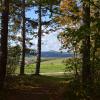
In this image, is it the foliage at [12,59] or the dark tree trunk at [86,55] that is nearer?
the dark tree trunk at [86,55]

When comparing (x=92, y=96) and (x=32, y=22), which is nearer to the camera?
(x=92, y=96)

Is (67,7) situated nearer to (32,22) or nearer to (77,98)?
(32,22)

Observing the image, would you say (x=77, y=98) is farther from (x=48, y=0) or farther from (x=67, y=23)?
(x=67, y=23)

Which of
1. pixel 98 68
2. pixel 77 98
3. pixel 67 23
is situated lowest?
pixel 77 98

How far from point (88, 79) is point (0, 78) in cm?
443

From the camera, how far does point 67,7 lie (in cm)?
2978

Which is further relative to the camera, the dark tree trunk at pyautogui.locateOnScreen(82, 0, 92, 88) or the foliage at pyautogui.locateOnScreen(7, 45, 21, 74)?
the foliage at pyautogui.locateOnScreen(7, 45, 21, 74)

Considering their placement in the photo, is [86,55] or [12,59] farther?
[12,59]

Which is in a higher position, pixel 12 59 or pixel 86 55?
pixel 86 55

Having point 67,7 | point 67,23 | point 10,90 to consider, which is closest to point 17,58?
point 10,90

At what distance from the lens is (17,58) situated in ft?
78.8

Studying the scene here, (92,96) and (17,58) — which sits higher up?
(17,58)

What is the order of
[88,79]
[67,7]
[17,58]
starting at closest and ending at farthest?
[88,79], [17,58], [67,7]

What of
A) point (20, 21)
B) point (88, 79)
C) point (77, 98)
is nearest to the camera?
point (77, 98)
